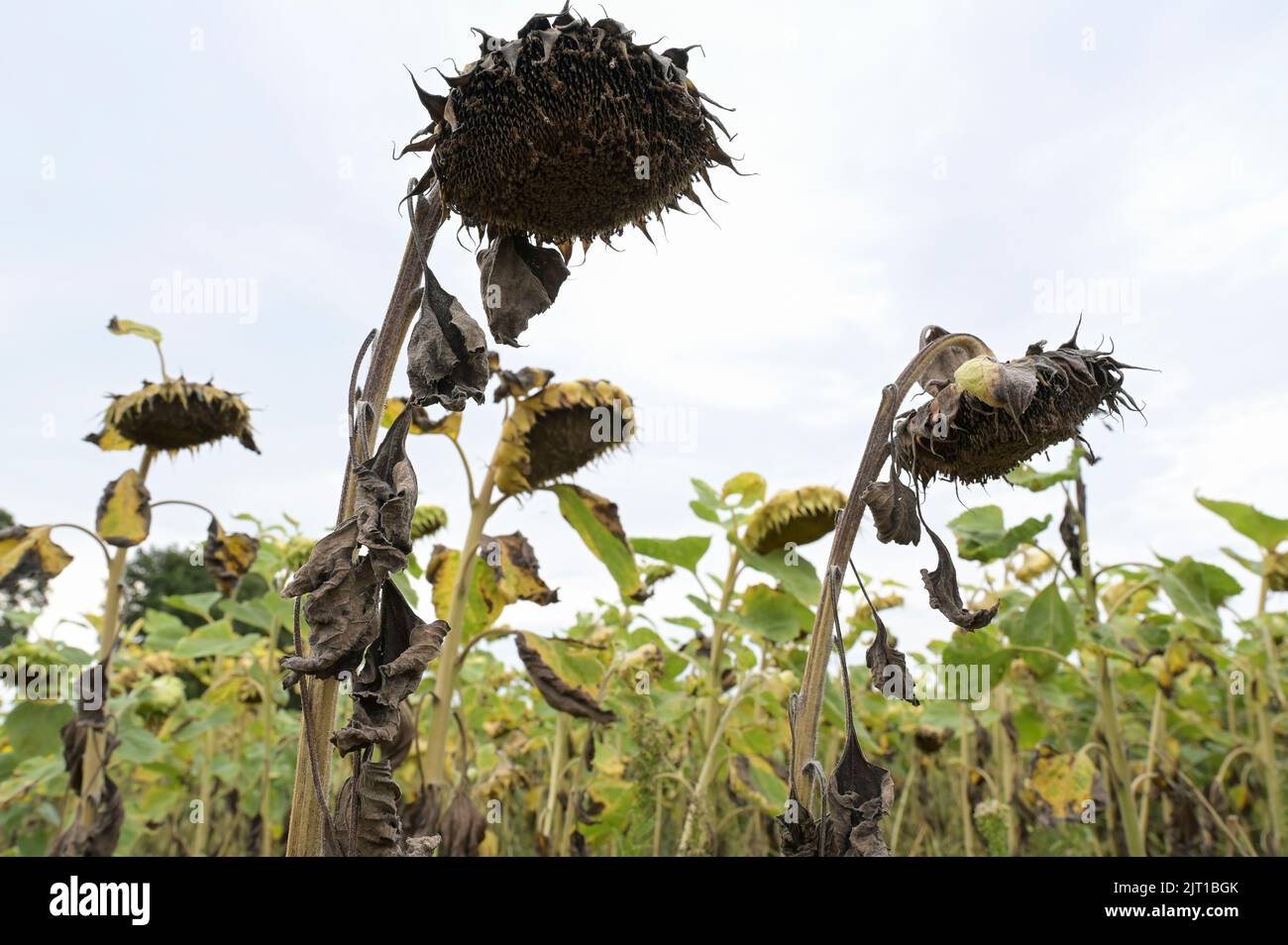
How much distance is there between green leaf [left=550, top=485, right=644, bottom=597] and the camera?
2664 millimetres

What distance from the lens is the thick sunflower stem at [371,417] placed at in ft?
4.44

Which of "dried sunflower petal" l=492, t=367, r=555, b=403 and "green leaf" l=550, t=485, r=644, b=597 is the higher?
"dried sunflower petal" l=492, t=367, r=555, b=403

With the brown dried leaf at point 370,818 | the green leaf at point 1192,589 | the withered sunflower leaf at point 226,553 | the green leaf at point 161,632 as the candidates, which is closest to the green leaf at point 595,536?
the withered sunflower leaf at point 226,553

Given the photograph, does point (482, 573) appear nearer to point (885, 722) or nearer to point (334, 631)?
point (334, 631)

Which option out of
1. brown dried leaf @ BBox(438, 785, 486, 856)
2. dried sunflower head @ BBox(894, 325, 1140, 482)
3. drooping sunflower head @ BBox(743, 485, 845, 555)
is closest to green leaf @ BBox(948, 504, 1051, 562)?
drooping sunflower head @ BBox(743, 485, 845, 555)

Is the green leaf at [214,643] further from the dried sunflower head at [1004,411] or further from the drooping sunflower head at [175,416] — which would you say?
the dried sunflower head at [1004,411]

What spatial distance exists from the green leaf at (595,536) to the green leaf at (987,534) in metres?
1.12

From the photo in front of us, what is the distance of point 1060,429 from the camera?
1.68 m

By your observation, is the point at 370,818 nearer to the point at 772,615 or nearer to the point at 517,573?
the point at 517,573

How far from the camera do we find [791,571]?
2.96m

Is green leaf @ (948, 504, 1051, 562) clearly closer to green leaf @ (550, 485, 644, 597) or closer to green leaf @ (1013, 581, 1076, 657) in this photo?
green leaf @ (1013, 581, 1076, 657)

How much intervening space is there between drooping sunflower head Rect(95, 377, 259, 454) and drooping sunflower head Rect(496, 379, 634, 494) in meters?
0.91
